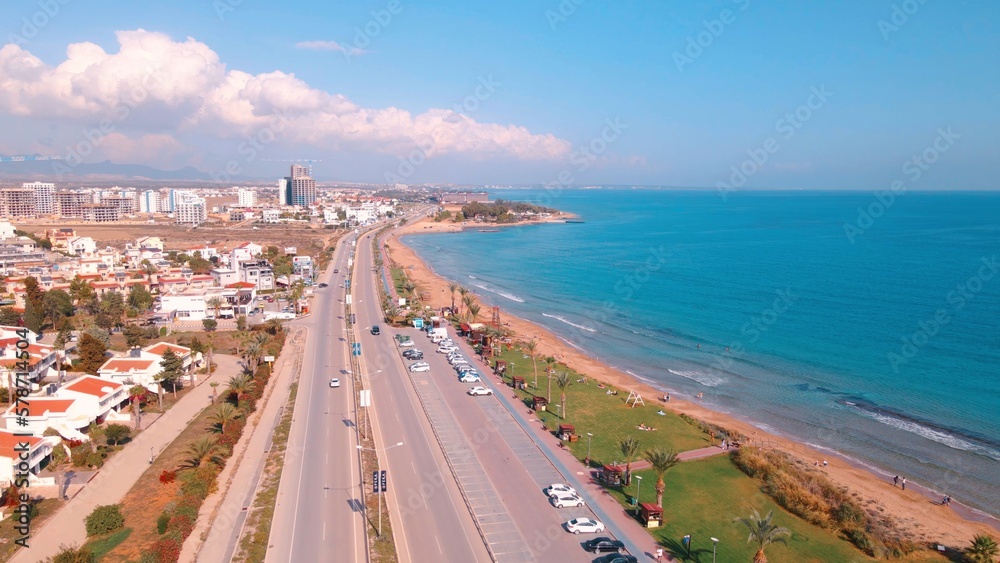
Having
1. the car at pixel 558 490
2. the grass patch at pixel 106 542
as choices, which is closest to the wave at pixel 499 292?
the car at pixel 558 490

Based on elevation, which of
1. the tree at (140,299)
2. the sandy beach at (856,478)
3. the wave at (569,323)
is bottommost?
the sandy beach at (856,478)

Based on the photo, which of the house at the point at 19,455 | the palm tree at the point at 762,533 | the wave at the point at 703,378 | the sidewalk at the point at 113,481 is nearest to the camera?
the palm tree at the point at 762,533

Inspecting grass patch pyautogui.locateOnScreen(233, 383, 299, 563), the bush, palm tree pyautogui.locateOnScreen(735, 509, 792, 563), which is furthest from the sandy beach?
the bush

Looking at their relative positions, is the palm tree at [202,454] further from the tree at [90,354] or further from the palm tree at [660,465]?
the palm tree at [660,465]

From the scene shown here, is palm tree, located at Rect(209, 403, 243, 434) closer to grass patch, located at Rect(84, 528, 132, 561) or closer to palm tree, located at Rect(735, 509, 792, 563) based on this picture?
grass patch, located at Rect(84, 528, 132, 561)

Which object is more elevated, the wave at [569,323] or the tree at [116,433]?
the wave at [569,323]

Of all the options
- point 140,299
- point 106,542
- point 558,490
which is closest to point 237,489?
point 106,542

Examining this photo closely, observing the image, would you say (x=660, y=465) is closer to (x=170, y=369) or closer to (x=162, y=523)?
(x=162, y=523)

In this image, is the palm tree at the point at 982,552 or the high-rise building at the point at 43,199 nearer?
the palm tree at the point at 982,552
